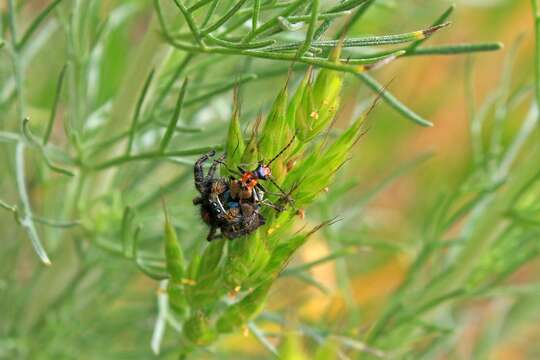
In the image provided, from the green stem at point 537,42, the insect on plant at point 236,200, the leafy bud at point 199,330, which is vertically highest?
the green stem at point 537,42

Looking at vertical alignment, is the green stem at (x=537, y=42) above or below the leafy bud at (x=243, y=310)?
above

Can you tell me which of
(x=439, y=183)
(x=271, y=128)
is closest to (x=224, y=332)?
(x=271, y=128)

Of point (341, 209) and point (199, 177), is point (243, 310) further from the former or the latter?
point (341, 209)

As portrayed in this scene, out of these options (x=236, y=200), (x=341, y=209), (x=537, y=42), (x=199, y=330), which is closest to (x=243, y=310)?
(x=199, y=330)

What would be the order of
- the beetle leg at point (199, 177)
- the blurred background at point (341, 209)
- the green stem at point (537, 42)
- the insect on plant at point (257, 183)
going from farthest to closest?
the blurred background at point (341, 209)
the green stem at point (537, 42)
the beetle leg at point (199, 177)
the insect on plant at point (257, 183)

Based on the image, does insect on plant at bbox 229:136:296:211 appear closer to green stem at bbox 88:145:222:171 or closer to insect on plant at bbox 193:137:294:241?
insect on plant at bbox 193:137:294:241

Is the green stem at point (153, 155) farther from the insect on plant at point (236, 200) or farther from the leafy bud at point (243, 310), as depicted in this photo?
the leafy bud at point (243, 310)

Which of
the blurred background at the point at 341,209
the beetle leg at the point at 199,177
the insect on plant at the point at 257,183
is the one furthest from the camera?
the blurred background at the point at 341,209

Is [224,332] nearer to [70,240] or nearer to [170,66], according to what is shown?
[170,66]

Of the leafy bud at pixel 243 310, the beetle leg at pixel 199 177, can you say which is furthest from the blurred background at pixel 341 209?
the beetle leg at pixel 199 177
